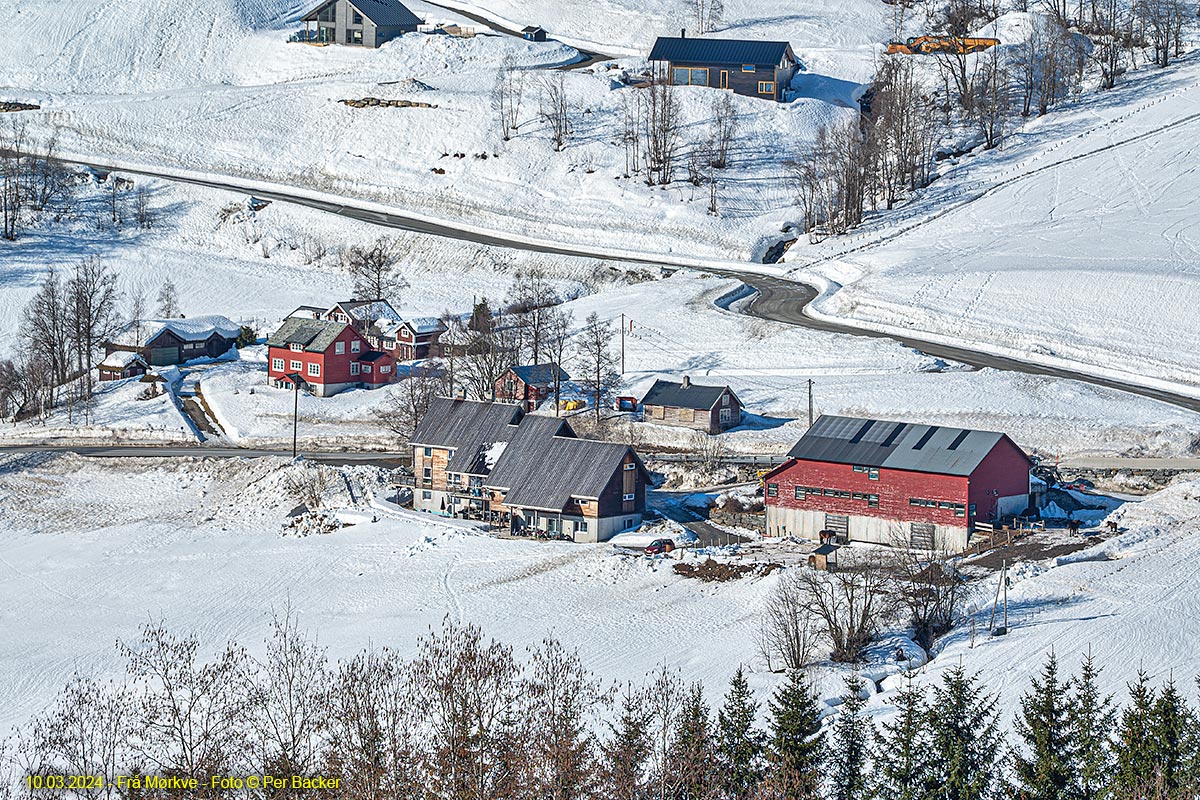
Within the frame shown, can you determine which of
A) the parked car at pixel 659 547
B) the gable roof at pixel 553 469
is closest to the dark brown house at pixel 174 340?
the gable roof at pixel 553 469

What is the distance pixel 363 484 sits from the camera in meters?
68.5

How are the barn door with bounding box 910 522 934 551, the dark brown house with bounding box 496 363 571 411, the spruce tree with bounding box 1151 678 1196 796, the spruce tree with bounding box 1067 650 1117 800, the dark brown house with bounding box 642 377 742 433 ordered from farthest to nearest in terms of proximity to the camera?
the dark brown house with bounding box 496 363 571 411 → the dark brown house with bounding box 642 377 742 433 → the barn door with bounding box 910 522 934 551 → the spruce tree with bounding box 1067 650 1117 800 → the spruce tree with bounding box 1151 678 1196 796

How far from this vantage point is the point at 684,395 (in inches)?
2948

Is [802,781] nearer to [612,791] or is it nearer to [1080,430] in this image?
[612,791]

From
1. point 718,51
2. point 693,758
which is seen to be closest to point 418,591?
point 693,758

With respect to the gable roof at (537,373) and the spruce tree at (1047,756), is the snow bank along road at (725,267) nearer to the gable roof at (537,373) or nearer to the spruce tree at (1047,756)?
the gable roof at (537,373)

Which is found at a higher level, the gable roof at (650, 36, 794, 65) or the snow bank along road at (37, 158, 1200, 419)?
the gable roof at (650, 36, 794, 65)

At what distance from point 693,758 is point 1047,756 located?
7035 mm

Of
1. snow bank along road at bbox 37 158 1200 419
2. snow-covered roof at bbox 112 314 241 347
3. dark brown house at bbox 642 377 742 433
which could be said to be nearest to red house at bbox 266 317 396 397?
snow-covered roof at bbox 112 314 241 347

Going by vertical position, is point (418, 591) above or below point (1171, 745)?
below

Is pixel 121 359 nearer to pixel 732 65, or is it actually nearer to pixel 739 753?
pixel 732 65

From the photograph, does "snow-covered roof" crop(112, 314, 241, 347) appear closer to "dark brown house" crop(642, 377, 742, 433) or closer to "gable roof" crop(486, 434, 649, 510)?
"dark brown house" crop(642, 377, 742, 433)

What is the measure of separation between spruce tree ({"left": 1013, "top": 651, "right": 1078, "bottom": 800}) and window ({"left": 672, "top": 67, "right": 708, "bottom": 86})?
102219 mm

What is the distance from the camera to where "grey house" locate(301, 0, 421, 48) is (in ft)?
469
